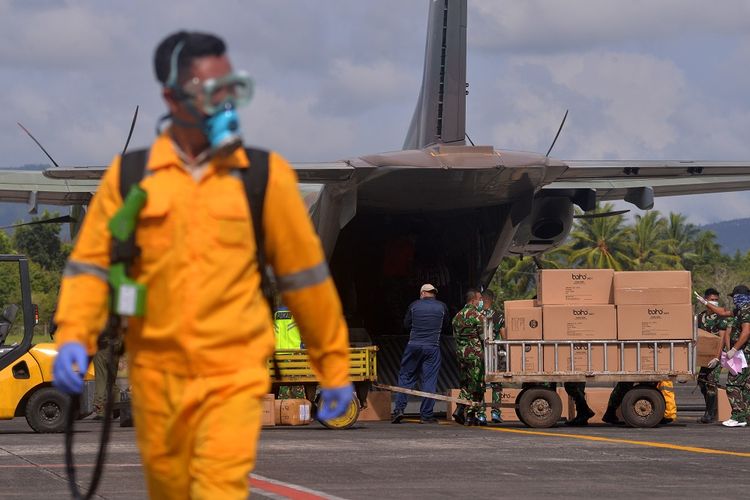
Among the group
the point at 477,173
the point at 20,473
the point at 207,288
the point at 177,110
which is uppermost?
the point at 477,173

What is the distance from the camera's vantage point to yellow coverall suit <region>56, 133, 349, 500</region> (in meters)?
4.18

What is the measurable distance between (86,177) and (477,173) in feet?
16.4

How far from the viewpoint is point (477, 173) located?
16.2 metres

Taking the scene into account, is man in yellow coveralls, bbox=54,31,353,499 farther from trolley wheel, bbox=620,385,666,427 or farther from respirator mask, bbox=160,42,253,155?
trolley wheel, bbox=620,385,666,427

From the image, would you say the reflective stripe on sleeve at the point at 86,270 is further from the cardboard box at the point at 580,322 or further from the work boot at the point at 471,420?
the work boot at the point at 471,420

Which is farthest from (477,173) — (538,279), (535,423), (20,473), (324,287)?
(324,287)

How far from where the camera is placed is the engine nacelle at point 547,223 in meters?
19.9

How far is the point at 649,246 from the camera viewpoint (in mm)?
85000

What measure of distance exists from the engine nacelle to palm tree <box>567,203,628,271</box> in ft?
181

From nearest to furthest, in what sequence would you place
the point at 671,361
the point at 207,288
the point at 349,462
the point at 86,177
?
the point at 207,288
the point at 349,462
the point at 671,361
the point at 86,177

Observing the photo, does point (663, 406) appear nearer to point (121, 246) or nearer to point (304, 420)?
point (304, 420)

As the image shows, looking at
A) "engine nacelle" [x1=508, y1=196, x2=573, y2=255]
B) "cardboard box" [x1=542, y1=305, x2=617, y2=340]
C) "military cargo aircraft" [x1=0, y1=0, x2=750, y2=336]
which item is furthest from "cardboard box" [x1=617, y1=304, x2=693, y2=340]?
"engine nacelle" [x1=508, y1=196, x2=573, y2=255]

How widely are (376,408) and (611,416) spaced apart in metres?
3.12

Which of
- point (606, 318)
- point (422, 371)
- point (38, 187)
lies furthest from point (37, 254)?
point (606, 318)
